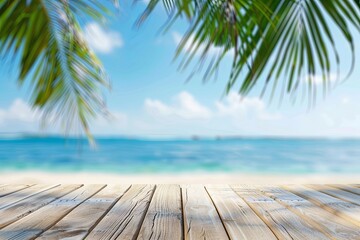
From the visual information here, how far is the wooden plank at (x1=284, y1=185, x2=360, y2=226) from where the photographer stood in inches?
54.1

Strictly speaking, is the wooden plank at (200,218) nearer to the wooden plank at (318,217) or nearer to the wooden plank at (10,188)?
the wooden plank at (318,217)

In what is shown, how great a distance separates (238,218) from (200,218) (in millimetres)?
118

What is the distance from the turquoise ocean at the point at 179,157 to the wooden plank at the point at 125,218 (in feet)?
32.2

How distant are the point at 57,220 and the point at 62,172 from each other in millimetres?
10399

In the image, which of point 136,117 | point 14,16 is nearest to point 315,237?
point 14,16

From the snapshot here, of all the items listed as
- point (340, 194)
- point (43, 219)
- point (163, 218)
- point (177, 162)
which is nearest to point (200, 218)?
point (163, 218)

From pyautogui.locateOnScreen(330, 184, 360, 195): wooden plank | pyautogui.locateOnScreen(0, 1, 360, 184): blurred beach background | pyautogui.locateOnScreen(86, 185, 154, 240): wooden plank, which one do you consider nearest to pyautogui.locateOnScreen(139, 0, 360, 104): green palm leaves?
pyautogui.locateOnScreen(86, 185, 154, 240): wooden plank

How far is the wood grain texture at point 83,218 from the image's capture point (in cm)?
109

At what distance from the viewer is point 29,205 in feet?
5.01

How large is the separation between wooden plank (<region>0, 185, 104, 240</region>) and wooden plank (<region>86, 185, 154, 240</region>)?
15cm

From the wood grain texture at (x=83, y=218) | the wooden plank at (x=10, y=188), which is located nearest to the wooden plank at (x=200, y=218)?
the wood grain texture at (x=83, y=218)

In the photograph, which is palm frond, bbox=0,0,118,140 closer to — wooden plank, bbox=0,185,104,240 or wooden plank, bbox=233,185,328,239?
wooden plank, bbox=0,185,104,240

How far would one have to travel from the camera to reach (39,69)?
1.98 m

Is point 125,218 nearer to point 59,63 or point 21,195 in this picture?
point 21,195
